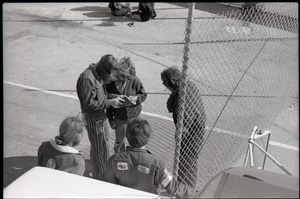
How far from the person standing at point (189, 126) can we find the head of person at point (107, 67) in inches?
20.1

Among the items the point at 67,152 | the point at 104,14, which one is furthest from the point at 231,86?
the point at 104,14

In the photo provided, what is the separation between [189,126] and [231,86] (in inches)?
133

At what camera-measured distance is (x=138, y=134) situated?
14.6 feet

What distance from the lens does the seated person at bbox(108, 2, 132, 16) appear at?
12.0 meters

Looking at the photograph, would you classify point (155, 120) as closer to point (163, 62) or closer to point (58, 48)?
point (163, 62)

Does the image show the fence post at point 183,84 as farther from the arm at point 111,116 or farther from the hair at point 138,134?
the arm at point 111,116

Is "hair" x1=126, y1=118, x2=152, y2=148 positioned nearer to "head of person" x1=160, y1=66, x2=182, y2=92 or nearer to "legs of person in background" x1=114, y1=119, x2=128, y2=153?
"head of person" x1=160, y1=66, x2=182, y2=92

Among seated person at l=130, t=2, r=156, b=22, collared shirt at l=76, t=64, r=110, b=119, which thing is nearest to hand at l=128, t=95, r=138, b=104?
collared shirt at l=76, t=64, r=110, b=119

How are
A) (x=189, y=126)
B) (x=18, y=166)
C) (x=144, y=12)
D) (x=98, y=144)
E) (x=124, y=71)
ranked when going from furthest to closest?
(x=144, y=12) < (x=18, y=166) < (x=98, y=144) < (x=124, y=71) < (x=189, y=126)

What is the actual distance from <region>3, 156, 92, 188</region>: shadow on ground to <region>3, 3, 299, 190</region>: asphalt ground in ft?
0.04

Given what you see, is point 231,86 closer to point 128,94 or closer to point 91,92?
point 128,94

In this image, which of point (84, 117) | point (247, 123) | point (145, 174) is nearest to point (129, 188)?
point (145, 174)

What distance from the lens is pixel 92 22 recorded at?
1177cm

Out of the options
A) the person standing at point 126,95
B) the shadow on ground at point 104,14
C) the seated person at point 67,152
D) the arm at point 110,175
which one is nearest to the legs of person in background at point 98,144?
the person standing at point 126,95
